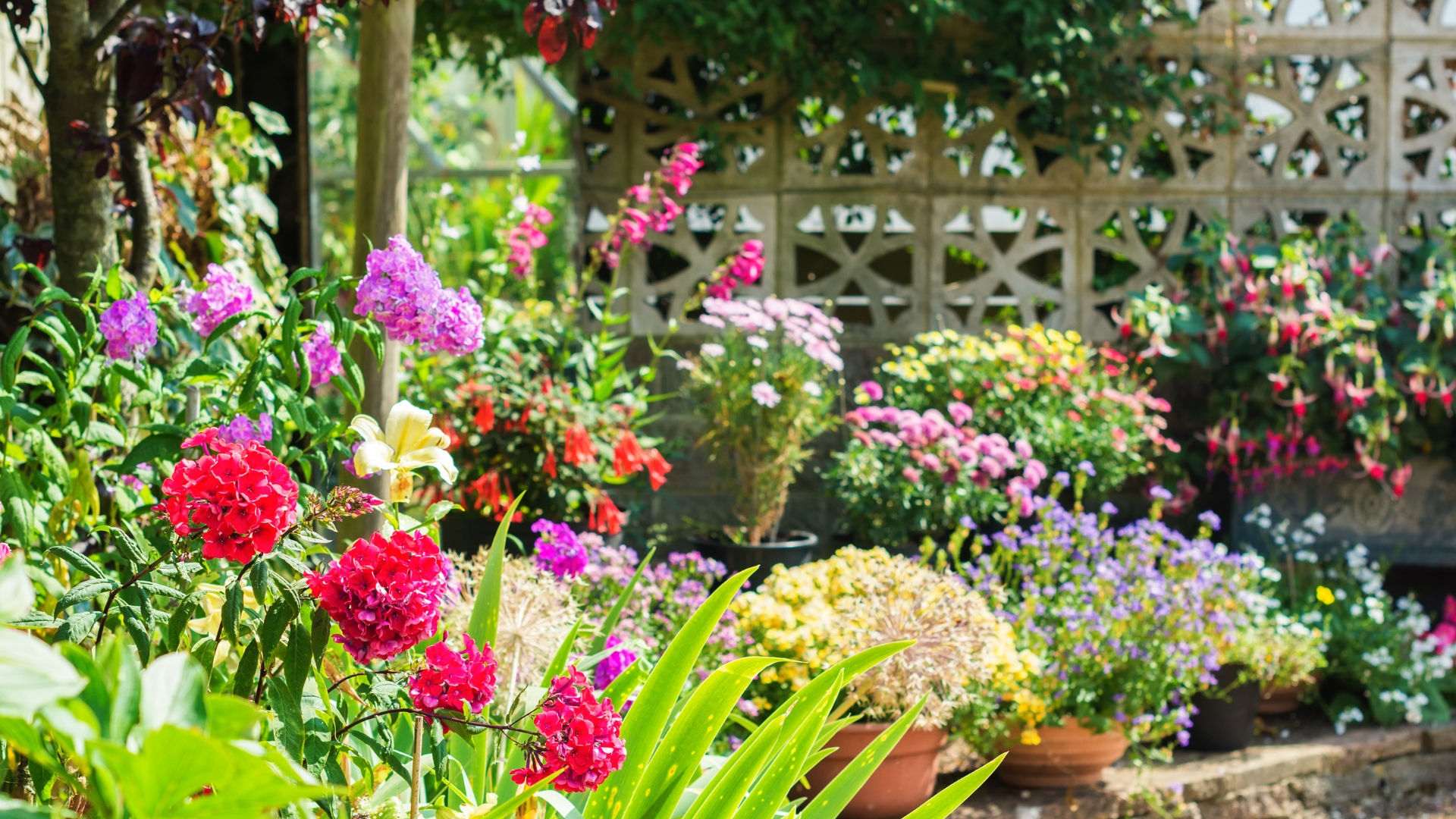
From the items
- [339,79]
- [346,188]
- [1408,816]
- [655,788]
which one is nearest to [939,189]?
[1408,816]

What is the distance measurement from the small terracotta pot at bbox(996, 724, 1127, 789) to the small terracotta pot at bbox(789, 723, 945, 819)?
1.15ft

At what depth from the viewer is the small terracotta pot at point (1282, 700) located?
340 cm

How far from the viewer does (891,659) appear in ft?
6.88

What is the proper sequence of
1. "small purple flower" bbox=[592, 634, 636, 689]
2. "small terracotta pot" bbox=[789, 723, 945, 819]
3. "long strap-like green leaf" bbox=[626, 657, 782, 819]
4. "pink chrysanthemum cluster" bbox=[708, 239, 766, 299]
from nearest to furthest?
1. "long strap-like green leaf" bbox=[626, 657, 782, 819]
2. "small purple flower" bbox=[592, 634, 636, 689]
3. "small terracotta pot" bbox=[789, 723, 945, 819]
4. "pink chrysanthemum cluster" bbox=[708, 239, 766, 299]

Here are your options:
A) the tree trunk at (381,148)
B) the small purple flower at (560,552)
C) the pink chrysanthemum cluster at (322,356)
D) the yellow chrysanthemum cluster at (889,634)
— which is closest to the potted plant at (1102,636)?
the yellow chrysanthemum cluster at (889,634)

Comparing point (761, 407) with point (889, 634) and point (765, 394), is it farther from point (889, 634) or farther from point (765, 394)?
point (889, 634)

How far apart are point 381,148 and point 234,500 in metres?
1.08

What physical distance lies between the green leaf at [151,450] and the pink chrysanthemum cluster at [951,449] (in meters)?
1.99

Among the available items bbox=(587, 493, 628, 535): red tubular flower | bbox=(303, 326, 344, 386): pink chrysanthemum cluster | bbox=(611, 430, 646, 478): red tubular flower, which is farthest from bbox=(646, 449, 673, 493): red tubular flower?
bbox=(303, 326, 344, 386): pink chrysanthemum cluster

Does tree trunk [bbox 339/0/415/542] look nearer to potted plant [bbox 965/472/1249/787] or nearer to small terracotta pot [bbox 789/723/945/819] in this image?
small terracotta pot [bbox 789/723/945/819]

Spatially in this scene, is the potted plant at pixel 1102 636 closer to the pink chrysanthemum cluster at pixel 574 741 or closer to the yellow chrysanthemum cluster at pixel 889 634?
the yellow chrysanthemum cluster at pixel 889 634

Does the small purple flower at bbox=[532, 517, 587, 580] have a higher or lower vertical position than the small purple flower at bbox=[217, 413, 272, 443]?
lower

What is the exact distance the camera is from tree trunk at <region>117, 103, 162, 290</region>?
2209mm

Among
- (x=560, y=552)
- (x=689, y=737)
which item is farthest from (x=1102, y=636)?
(x=689, y=737)
